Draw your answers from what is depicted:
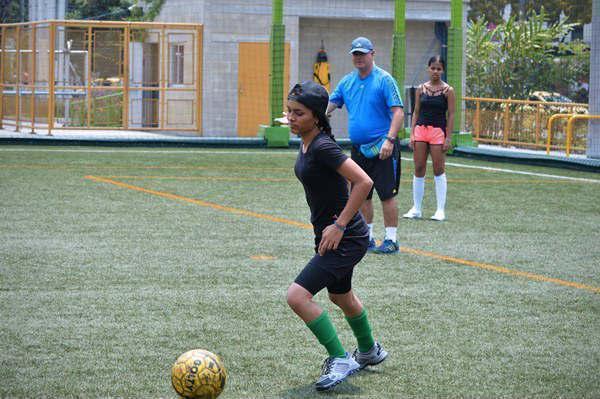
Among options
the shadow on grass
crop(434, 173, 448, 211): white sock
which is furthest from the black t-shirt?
crop(434, 173, 448, 211): white sock

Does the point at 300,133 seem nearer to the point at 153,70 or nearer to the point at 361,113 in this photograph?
the point at 361,113

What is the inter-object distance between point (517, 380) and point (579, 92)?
37327 mm

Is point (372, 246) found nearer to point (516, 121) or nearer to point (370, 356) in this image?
point (370, 356)

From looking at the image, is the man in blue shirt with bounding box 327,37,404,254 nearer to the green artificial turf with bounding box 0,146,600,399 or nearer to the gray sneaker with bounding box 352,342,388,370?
the green artificial turf with bounding box 0,146,600,399

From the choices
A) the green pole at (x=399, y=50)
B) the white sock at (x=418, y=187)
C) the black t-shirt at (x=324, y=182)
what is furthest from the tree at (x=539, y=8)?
the black t-shirt at (x=324, y=182)

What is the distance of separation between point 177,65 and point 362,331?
2372 centimetres

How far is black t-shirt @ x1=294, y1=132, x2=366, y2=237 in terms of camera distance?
590cm

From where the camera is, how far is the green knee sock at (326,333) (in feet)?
19.7

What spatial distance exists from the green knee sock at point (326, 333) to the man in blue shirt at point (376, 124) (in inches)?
170

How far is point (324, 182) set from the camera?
6027mm

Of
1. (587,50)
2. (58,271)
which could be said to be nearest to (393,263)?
(58,271)

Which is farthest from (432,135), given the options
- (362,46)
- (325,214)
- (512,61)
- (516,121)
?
(512,61)

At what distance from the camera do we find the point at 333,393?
19.5 ft

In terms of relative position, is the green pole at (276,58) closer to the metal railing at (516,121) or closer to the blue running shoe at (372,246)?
the metal railing at (516,121)
